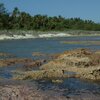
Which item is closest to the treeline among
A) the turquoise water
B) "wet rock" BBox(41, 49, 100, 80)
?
the turquoise water

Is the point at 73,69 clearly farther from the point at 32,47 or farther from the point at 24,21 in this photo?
the point at 24,21

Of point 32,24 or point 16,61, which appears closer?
point 16,61

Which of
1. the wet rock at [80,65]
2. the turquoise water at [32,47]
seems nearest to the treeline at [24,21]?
the turquoise water at [32,47]

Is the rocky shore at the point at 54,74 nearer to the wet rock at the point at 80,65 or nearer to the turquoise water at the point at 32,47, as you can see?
the wet rock at the point at 80,65

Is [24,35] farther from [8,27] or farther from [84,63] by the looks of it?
[84,63]

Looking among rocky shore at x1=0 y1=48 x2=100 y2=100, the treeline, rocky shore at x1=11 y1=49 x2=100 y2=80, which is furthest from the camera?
the treeline

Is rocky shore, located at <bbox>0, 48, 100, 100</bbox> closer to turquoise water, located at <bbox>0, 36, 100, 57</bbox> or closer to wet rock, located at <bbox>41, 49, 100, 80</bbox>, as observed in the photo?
wet rock, located at <bbox>41, 49, 100, 80</bbox>

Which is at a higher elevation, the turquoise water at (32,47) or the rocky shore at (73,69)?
the rocky shore at (73,69)

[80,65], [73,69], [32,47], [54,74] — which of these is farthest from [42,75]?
[32,47]

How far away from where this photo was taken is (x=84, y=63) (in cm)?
2728

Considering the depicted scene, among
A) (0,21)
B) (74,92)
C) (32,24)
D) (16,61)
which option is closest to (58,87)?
(74,92)

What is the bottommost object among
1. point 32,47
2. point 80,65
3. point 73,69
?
point 32,47

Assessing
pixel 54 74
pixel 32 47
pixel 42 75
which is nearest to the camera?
pixel 42 75

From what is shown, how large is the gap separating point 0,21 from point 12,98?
142 m
